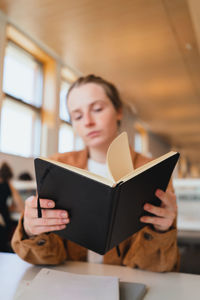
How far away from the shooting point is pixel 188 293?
2.03 ft

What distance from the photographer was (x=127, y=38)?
14.5ft

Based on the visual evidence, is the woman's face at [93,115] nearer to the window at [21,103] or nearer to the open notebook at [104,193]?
the open notebook at [104,193]

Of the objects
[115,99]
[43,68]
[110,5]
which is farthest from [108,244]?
[43,68]

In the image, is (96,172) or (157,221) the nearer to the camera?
(157,221)

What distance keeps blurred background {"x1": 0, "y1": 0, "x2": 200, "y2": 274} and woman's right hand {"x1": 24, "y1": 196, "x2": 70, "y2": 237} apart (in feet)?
5.95

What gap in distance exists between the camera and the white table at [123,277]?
61 centimetres

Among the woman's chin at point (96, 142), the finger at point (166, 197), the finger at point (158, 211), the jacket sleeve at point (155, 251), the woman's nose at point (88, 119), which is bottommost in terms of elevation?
the jacket sleeve at point (155, 251)

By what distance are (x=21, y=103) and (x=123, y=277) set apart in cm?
445

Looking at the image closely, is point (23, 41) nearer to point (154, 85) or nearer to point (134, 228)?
point (154, 85)

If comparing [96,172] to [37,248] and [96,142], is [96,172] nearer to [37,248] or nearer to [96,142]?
[96,142]

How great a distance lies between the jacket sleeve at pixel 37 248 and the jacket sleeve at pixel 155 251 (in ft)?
0.73

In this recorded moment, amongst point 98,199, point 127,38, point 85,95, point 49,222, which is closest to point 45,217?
point 49,222

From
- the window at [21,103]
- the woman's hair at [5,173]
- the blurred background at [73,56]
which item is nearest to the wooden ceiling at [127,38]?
the blurred background at [73,56]

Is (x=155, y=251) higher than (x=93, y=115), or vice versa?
(x=93, y=115)
